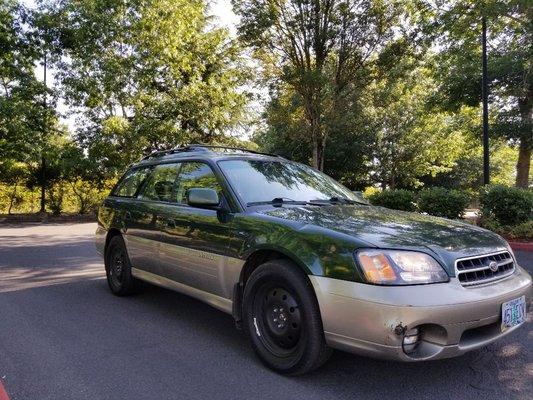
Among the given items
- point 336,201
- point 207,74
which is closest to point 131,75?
point 207,74

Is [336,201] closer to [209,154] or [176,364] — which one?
[209,154]

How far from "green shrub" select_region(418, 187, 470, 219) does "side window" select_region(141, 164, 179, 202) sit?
27.3 ft

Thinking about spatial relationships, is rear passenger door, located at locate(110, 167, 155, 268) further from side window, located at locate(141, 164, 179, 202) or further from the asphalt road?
the asphalt road

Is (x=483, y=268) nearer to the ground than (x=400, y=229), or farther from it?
nearer to the ground

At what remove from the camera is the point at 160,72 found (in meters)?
20.0

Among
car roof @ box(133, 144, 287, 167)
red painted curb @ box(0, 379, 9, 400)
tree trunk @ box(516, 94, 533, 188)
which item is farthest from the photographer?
tree trunk @ box(516, 94, 533, 188)

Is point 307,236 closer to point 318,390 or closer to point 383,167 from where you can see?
point 318,390

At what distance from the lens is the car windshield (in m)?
4.17

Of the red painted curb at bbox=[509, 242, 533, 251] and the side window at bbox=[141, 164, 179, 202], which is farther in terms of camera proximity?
the red painted curb at bbox=[509, 242, 533, 251]

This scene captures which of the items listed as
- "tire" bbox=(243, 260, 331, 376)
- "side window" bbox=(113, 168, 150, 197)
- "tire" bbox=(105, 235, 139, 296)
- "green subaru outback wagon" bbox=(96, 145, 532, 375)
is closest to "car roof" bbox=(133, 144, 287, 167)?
"green subaru outback wagon" bbox=(96, 145, 532, 375)

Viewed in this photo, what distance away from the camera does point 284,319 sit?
3414 mm

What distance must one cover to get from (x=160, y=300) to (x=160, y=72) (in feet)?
52.8

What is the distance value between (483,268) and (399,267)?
2.20 ft

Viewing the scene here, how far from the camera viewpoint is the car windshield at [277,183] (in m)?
4.17
